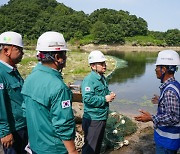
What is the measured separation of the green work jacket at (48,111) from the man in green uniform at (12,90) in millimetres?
870

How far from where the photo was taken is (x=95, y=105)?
4.39 m

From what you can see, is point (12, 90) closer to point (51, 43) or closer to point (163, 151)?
point (51, 43)

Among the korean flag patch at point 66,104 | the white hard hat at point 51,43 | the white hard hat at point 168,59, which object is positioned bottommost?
the korean flag patch at point 66,104

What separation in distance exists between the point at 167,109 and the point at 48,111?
4.93 feet

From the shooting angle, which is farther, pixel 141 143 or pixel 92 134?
pixel 141 143

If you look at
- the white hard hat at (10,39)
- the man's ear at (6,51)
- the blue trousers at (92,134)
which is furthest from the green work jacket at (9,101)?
the blue trousers at (92,134)

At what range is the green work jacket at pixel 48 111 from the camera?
2.47 meters

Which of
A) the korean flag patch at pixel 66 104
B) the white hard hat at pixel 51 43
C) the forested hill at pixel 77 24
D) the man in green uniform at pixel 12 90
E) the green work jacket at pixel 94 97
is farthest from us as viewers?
the forested hill at pixel 77 24

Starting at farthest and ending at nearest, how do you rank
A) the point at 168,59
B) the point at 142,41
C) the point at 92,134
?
the point at 142,41, the point at 92,134, the point at 168,59

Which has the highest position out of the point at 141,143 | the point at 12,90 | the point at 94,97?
the point at 12,90

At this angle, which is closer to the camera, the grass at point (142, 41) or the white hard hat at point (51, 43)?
the white hard hat at point (51, 43)

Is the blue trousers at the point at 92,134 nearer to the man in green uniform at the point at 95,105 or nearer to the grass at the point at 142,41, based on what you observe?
the man in green uniform at the point at 95,105

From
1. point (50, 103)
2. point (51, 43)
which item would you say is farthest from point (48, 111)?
point (51, 43)

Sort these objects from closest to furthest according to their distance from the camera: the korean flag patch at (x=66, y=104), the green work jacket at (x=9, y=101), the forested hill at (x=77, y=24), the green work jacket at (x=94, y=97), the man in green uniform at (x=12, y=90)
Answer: the korean flag patch at (x=66, y=104) → the green work jacket at (x=9, y=101) → the man in green uniform at (x=12, y=90) → the green work jacket at (x=94, y=97) → the forested hill at (x=77, y=24)
